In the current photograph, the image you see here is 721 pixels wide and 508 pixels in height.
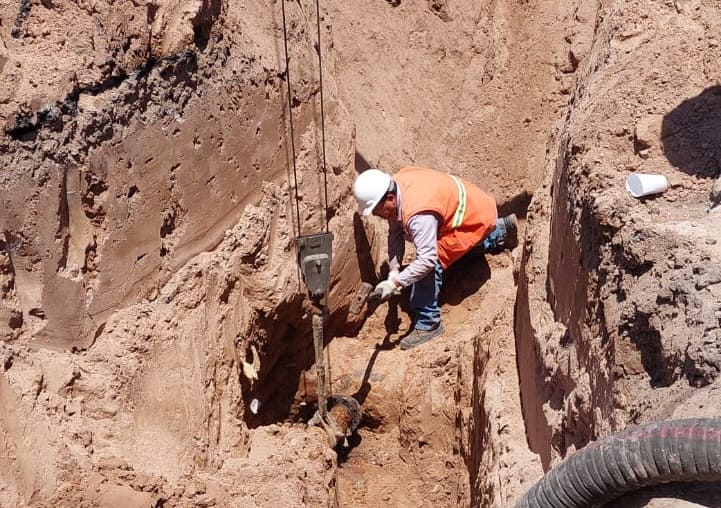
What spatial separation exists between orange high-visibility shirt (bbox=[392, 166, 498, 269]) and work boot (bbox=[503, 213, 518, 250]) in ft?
0.55

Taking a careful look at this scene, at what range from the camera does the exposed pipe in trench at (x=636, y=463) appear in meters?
2.04

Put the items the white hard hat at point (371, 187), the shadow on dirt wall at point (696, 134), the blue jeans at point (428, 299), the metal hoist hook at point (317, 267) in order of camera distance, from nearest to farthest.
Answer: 1. the shadow on dirt wall at point (696, 134)
2. the metal hoist hook at point (317, 267)
3. the white hard hat at point (371, 187)
4. the blue jeans at point (428, 299)

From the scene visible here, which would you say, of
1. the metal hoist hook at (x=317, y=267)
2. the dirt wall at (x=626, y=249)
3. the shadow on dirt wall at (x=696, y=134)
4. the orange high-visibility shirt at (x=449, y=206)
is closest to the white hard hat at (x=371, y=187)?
the orange high-visibility shirt at (x=449, y=206)

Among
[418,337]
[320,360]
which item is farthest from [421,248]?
[320,360]

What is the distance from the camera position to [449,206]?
16.3ft

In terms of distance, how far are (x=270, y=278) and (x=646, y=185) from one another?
207 centimetres

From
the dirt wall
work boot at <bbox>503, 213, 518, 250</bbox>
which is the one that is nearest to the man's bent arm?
the dirt wall

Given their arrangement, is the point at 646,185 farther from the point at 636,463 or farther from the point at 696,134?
the point at 636,463

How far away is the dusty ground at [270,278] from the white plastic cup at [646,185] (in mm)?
66

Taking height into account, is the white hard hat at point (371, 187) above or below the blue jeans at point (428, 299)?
above

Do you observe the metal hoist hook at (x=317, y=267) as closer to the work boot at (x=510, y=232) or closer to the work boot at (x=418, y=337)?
the work boot at (x=418, y=337)

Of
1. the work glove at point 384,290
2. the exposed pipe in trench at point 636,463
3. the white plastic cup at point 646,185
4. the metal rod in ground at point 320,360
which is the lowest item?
the exposed pipe in trench at point 636,463

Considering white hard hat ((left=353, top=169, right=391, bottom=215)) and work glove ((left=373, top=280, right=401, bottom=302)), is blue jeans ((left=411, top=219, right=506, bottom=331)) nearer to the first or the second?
work glove ((left=373, top=280, right=401, bottom=302))

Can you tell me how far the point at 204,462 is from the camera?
3812 millimetres
